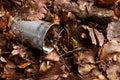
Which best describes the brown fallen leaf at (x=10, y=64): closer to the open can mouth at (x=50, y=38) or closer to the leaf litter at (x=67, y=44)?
the leaf litter at (x=67, y=44)

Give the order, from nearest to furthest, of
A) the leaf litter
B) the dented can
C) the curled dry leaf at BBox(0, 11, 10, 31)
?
the dented can → the leaf litter → the curled dry leaf at BBox(0, 11, 10, 31)

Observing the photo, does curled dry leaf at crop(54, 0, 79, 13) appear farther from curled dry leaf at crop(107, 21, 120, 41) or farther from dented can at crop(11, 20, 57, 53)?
curled dry leaf at crop(107, 21, 120, 41)

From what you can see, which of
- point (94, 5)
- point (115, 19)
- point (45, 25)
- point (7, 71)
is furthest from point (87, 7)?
point (7, 71)

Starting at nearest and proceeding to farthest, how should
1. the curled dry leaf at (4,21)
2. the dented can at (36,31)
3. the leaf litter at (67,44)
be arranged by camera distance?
the dented can at (36,31), the leaf litter at (67,44), the curled dry leaf at (4,21)

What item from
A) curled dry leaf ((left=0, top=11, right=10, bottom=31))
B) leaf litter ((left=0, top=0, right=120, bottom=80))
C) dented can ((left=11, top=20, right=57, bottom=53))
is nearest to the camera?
dented can ((left=11, top=20, right=57, bottom=53))

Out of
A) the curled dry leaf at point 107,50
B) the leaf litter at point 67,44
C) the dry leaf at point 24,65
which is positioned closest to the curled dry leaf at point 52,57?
the leaf litter at point 67,44

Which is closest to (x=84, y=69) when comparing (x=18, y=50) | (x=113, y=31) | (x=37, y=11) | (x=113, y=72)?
(x=113, y=72)

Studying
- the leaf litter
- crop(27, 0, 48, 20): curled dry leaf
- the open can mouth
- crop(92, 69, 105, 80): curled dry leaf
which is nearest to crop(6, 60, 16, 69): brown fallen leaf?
the leaf litter

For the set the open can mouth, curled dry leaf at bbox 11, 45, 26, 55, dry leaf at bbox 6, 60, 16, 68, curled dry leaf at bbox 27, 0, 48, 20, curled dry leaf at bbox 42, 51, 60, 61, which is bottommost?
dry leaf at bbox 6, 60, 16, 68

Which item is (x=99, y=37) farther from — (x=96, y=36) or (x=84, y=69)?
(x=84, y=69)
